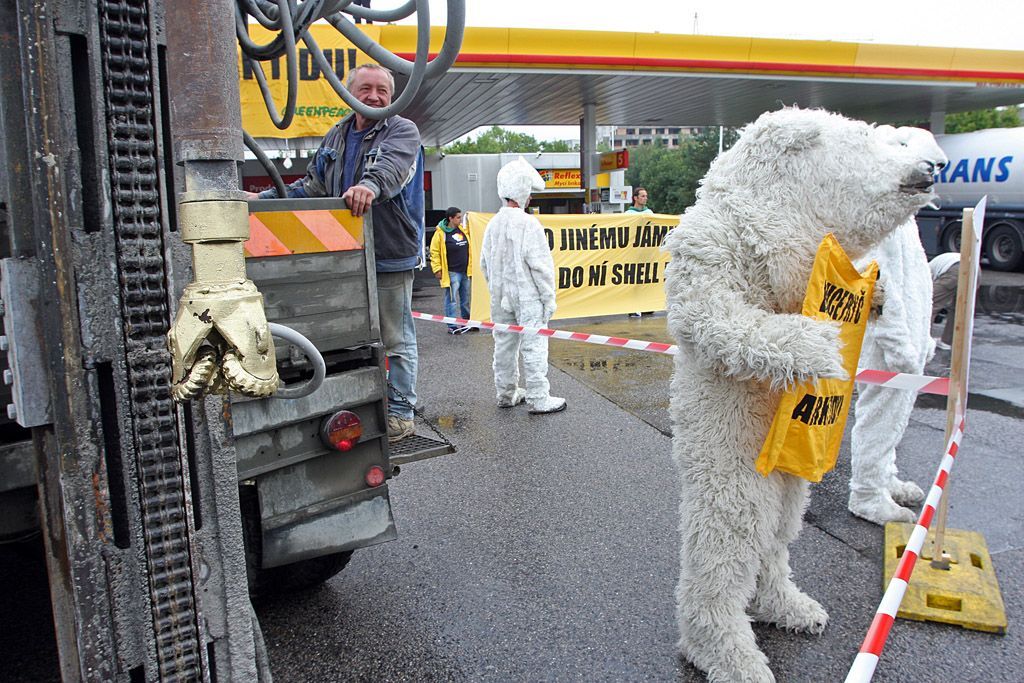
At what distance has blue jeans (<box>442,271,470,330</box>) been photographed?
9.98m

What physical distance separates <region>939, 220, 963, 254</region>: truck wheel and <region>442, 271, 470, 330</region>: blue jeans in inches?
544

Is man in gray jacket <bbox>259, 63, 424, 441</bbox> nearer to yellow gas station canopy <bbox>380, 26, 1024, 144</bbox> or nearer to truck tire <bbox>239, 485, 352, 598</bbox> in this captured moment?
truck tire <bbox>239, 485, 352, 598</bbox>

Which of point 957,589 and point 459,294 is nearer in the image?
point 957,589

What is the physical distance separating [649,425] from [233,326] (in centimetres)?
467

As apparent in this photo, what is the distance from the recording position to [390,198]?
A: 11.4 ft

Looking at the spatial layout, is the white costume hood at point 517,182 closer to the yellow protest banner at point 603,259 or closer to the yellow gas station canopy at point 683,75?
the yellow protest banner at point 603,259

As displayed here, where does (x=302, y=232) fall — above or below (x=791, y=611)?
above

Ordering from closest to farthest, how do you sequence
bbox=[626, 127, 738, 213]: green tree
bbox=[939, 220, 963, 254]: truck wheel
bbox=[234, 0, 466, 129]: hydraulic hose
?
bbox=[234, 0, 466, 129]: hydraulic hose < bbox=[939, 220, 963, 254]: truck wheel < bbox=[626, 127, 738, 213]: green tree

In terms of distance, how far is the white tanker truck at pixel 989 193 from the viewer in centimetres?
1675

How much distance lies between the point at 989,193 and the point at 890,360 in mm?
17650

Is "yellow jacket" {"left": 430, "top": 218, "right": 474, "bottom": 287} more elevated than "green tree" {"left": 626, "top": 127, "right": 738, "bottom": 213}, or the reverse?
"green tree" {"left": 626, "top": 127, "right": 738, "bottom": 213}

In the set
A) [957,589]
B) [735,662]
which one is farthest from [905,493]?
[735,662]

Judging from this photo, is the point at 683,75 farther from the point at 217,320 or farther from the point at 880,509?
the point at 217,320

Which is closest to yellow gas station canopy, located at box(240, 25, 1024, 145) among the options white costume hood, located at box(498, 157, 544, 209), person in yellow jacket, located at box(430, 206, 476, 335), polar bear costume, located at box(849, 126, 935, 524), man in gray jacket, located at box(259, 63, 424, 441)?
person in yellow jacket, located at box(430, 206, 476, 335)
